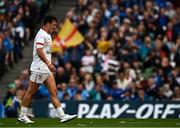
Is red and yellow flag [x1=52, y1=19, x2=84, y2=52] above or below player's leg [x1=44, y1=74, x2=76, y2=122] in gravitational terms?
above

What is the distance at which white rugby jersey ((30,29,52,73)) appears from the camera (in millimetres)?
18609

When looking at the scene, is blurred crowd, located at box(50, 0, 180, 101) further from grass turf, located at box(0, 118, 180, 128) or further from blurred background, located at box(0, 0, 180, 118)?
grass turf, located at box(0, 118, 180, 128)

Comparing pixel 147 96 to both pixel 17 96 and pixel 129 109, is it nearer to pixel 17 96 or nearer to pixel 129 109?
pixel 129 109

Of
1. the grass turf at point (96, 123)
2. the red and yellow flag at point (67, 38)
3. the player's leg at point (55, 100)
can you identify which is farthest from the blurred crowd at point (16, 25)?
the player's leg at point (55, 100)

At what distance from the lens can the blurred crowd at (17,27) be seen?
29516mm

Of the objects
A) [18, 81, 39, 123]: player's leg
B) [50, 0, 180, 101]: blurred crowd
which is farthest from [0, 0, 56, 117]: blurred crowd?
[18, 81, 39, 123]: player's leg

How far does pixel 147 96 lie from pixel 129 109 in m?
1.99

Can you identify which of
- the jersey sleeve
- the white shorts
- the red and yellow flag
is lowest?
the white shorts

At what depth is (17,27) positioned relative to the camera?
31.2m

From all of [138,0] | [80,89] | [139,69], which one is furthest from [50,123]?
[138,0]

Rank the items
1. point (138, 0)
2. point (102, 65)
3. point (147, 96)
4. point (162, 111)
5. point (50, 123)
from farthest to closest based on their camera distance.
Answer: point (138, 0) → point (102, 65) → point (147, 96) → point (162, 111) → point (50, 123)

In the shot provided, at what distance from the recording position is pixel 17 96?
24578 mm

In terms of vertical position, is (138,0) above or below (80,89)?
above

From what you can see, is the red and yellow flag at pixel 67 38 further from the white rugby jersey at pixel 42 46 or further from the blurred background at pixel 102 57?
the white rugby jersey at pixel 42 46
